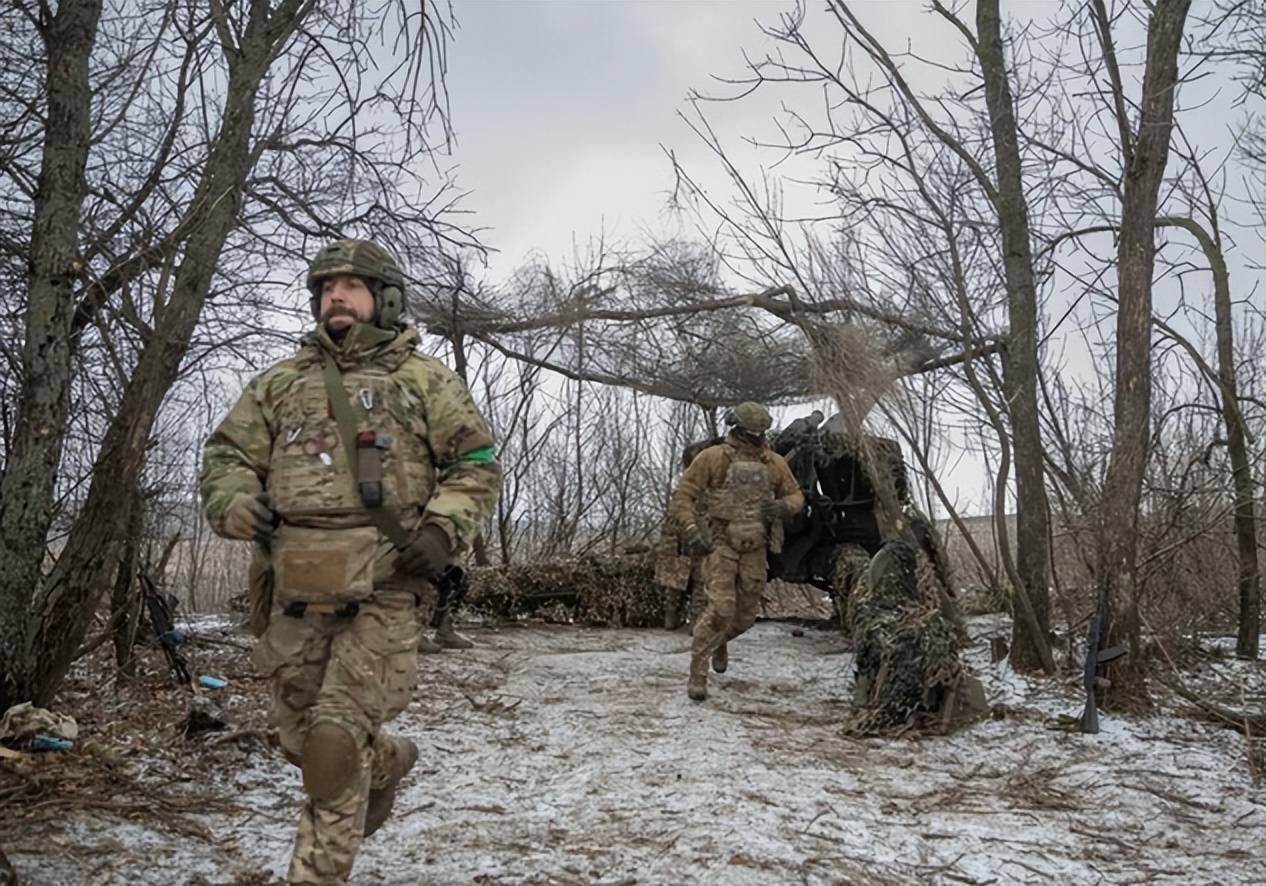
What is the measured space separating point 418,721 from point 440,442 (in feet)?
9.43

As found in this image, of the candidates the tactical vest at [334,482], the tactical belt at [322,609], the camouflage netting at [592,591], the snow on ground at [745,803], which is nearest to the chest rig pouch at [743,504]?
the snow on ground at [745,803]

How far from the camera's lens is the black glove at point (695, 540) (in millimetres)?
6957

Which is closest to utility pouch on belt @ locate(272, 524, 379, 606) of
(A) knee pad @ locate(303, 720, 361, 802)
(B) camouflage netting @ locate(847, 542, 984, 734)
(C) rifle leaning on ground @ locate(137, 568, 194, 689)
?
(A) knee pad @ locate(303, 720, 361, 802)

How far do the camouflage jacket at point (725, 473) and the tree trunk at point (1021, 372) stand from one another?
1.44 meters

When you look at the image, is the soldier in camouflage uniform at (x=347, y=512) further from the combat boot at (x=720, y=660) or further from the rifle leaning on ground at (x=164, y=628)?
the combat boot at (x=720, y=660)

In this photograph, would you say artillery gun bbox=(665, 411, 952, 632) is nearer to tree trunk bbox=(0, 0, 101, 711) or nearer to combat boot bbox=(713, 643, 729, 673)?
combat boot bbox=(713, 643, 729, 673)

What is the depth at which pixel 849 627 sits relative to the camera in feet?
29.9

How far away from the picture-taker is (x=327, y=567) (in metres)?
3.07

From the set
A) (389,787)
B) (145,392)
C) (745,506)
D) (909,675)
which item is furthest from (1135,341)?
(145,392)

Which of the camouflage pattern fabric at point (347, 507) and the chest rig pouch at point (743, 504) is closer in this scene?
the camouflage pattern fabric at point (347, 507)

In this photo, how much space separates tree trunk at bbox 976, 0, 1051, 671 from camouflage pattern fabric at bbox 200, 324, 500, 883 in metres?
4.47

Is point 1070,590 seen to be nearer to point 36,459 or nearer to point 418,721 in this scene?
point 418,721

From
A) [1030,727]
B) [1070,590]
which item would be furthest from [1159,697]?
[1070,590]

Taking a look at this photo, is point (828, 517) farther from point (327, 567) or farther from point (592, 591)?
point (327, 567)
